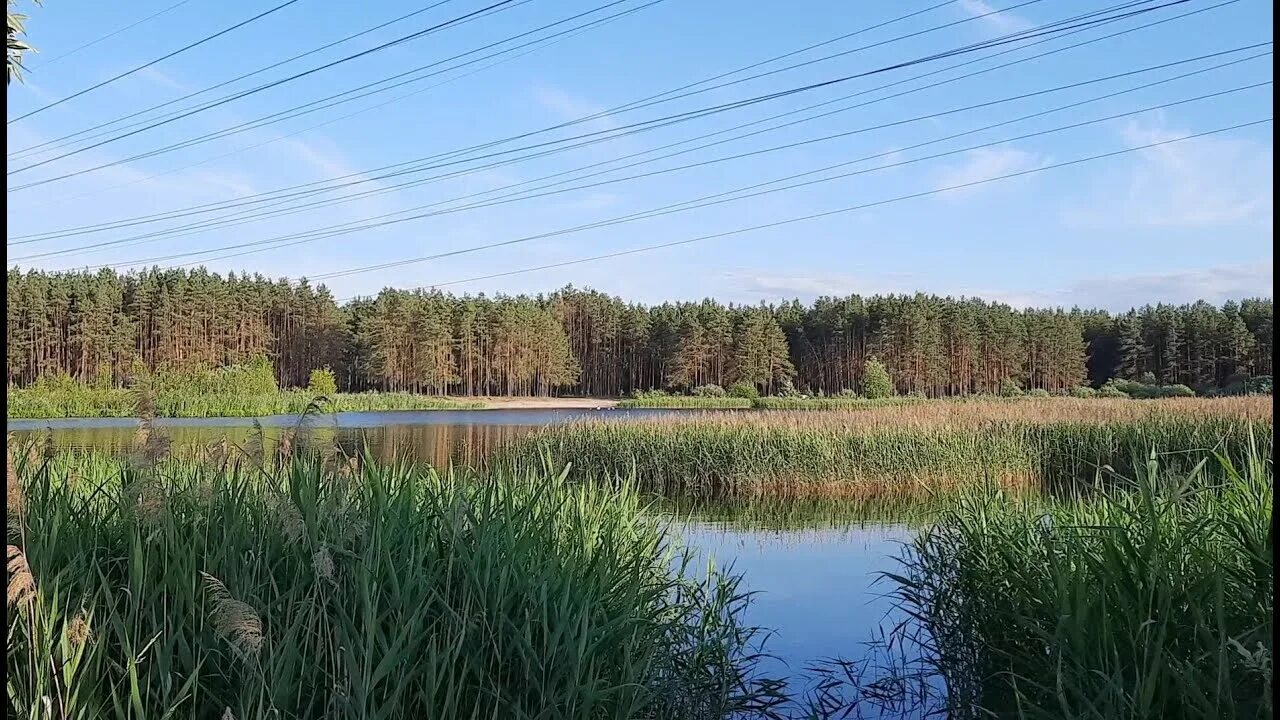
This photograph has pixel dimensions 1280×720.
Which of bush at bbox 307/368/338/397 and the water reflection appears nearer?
bush at bbox 307/368/338/397

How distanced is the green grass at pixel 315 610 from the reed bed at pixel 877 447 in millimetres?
8578

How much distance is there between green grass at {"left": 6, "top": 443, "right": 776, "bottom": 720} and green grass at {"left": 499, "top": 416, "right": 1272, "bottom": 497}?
820 centimetres

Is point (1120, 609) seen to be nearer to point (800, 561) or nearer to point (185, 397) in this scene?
point (800, 561)

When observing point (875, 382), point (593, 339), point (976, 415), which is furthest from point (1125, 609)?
point (593, 339)

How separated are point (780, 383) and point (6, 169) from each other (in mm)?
57314

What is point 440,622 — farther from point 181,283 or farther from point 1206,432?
point 181,283

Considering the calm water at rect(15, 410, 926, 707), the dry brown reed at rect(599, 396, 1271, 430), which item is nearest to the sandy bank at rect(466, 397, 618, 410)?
the dry brown reed at rect(599, 396, 1271, 430)

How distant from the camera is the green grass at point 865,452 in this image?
1268cm

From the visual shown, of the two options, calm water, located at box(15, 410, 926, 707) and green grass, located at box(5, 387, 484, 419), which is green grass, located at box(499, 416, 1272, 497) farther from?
green grass, located at box(5, 387, 484, 419)

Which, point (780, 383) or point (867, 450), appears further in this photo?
point (780, 383)

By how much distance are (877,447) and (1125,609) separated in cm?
997

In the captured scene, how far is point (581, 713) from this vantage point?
3047mm

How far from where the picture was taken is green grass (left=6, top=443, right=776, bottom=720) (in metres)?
2.50

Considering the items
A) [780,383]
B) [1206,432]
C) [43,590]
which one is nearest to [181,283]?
[780,383]
